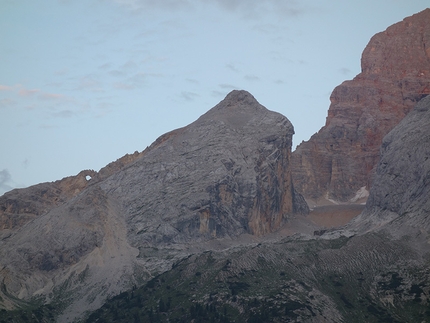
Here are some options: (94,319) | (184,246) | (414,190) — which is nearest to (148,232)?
(184,246)

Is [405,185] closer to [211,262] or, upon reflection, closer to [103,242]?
[211,262]

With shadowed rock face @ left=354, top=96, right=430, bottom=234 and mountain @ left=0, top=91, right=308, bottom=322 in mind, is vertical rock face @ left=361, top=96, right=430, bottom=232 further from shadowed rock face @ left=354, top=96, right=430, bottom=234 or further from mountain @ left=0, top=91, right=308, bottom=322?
mountain @ left=0, top=91, right=308, bottom=322

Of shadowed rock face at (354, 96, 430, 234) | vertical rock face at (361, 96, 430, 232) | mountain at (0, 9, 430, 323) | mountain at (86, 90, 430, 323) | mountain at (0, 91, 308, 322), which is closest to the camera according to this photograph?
mountain at (86, 90, 430, 323)

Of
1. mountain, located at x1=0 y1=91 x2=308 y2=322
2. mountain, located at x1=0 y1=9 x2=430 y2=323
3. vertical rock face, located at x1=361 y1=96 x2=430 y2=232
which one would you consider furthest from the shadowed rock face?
mountain, located at x1=0 y1=91 x2=308 y2=322

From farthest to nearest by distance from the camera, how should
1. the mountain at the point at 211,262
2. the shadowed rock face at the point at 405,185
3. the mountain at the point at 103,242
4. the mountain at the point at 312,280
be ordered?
1. the shadowed rock face at the point at 405,185
2. the mountain at the point at 103,242
3. the mountain at the point at 211,262
4. the mountain at the point at 312,280

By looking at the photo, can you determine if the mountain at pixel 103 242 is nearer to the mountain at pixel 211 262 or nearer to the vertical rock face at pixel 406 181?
the mountain at pixel 211 262

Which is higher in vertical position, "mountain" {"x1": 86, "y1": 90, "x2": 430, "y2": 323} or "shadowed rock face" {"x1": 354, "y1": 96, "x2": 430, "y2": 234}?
"shadowed rock face" {"x1": 354, "y1": 96, "x2": 430, "y2": 234}

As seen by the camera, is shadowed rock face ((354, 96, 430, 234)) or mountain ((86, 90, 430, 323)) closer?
mountain ((86, 90, 430, 323))

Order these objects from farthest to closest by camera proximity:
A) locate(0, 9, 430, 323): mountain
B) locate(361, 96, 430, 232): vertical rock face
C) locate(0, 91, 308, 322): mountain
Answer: locate(361, 96, 430, 232): vertical rock face, locate(0, 91, 308, 322): mountain, locate(0, 9, 430, 323): mountain

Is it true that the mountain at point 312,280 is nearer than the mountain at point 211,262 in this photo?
Yes

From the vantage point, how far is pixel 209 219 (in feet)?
638

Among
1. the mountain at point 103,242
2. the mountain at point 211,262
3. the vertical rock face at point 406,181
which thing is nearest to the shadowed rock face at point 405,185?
the vertical rock face at point 406,181

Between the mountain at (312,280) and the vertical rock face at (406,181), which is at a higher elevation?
the vertical rock face at (406,181)

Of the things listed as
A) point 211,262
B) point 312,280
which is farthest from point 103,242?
point 312,280
